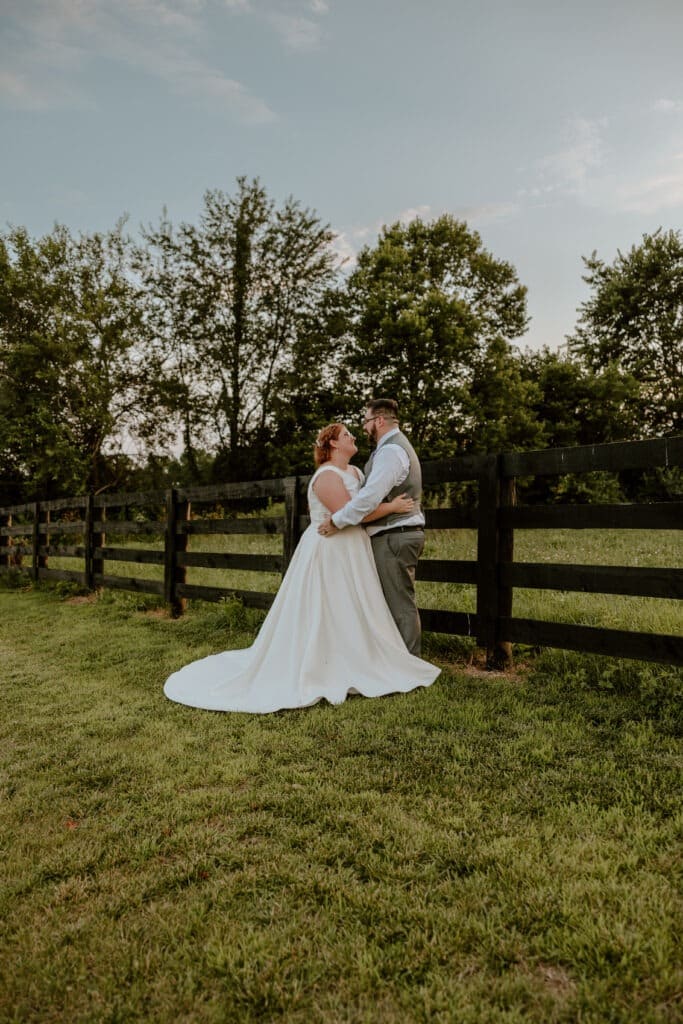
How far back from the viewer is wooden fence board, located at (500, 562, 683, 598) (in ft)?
11.9

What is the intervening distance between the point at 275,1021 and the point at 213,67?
37.2 feet

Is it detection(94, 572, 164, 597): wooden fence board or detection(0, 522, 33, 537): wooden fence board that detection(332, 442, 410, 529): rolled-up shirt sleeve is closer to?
detection(94, 572, 164, 597): wooden fence board

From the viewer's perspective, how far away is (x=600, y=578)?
3.97m

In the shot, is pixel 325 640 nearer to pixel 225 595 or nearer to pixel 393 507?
pixel 393 507

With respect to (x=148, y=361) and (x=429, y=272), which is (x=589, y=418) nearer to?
(x=429, y=272)

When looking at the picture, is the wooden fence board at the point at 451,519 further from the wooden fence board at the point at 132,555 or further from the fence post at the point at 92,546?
the fence post at the point at 92,546

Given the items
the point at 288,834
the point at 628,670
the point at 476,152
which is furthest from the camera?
the point at 476,152

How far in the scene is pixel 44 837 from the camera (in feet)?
7.95

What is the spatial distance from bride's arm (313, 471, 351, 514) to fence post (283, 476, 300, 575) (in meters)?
1.51

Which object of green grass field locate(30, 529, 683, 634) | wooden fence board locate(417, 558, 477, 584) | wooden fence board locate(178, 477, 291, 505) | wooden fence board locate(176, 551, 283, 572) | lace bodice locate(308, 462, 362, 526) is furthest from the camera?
wooden fence board locate(178, 477, 291, 505)

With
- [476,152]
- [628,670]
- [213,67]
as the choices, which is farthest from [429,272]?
[628,670]

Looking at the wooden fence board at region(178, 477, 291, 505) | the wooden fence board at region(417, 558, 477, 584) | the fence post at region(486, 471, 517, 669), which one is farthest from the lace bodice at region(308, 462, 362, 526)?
the wooden fence board at region(178, 477, 291, 505)

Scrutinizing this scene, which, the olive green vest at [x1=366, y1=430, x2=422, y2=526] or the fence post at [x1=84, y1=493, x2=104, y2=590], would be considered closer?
the olive green vest at [x1=366, y1=430, x2=422, y2=526]

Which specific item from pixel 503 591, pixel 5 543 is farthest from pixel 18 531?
pixel 503 591
